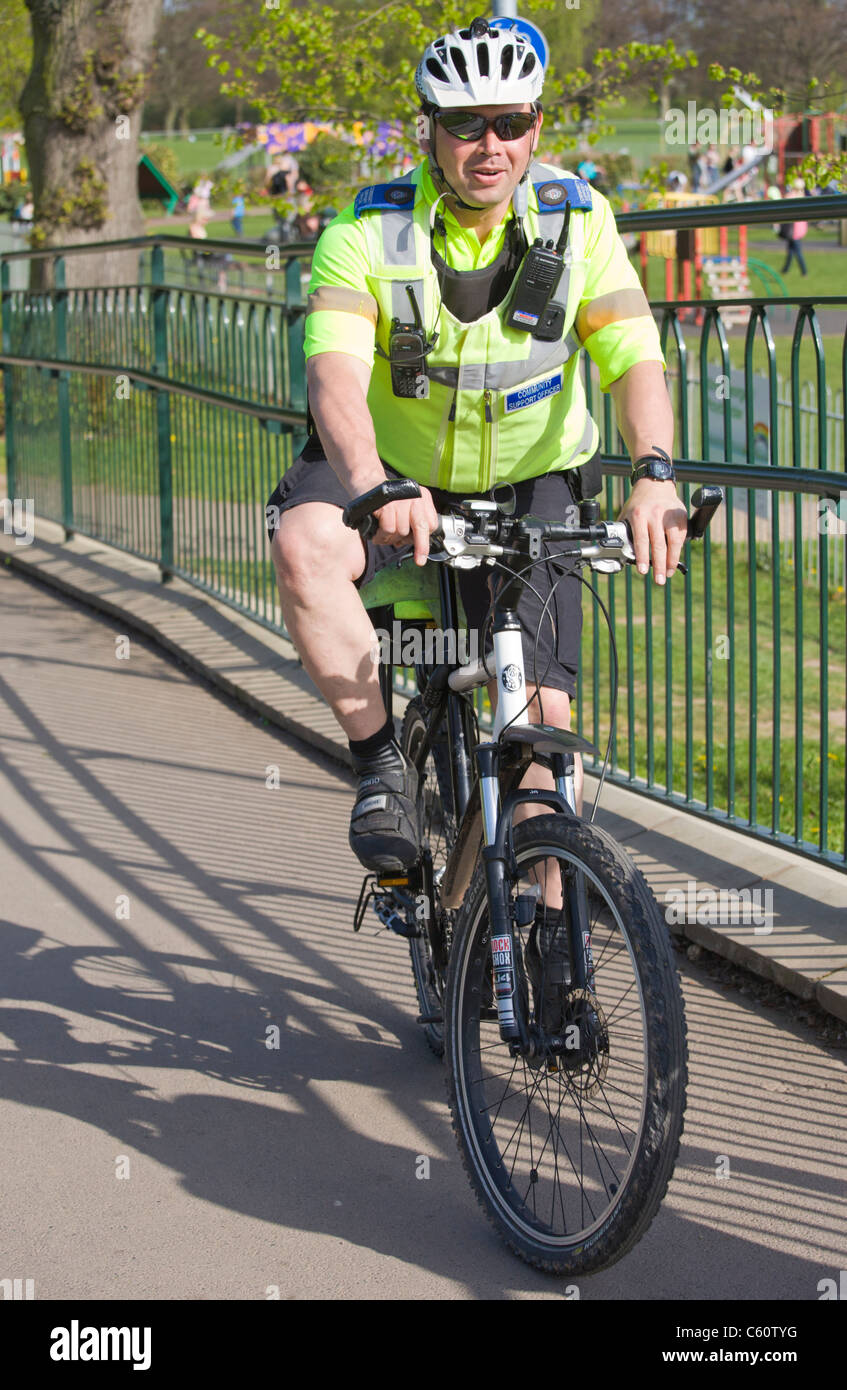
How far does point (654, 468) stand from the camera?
9.81 ft

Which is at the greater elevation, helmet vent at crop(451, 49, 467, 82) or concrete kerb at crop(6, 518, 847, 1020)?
helmet vent at crop(451, 49, 467, 82)

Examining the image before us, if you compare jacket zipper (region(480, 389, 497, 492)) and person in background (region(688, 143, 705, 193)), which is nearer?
jacket zipper (region(480, 389, 497, 492))

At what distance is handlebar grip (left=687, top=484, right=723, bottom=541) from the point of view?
2.81 metres

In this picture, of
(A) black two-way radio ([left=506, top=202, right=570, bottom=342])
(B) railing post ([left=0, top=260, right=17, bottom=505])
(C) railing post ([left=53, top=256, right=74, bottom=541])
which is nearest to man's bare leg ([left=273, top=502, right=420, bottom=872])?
(A) black two-way radio ([left=506, top=202, right=570, bottom=342])

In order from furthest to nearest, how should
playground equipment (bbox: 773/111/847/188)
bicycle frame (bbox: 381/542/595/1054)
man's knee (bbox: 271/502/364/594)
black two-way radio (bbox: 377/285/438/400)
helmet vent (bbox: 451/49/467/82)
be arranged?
playground equipment (bbox: 773/111/847/188) < man's knee (bbox: 271/502/364/594) < black two-way radio (bbox: 377/285/438/400) < helmet vent (bbox: 451/49/467/82) < bicycle frame (bbox: 381/542/595/1054)

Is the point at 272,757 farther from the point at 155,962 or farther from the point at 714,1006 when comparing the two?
the point at 714,1006

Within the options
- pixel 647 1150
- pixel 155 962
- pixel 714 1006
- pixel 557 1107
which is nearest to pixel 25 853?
pixel 155 962

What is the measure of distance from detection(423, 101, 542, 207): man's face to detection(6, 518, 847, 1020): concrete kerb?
2019 mm

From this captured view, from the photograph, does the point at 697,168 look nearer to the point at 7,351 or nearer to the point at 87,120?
the point at 87,120

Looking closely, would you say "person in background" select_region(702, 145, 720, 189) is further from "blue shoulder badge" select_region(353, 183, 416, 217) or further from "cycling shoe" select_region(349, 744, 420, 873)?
"cycling shoe" select_region(349, 744, 420, 873)

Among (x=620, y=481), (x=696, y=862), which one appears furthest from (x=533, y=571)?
(x=620, y=481)

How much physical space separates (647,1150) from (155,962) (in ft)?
6.97

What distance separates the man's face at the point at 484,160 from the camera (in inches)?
127

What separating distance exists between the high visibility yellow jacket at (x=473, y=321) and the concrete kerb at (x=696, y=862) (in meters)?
1.56
